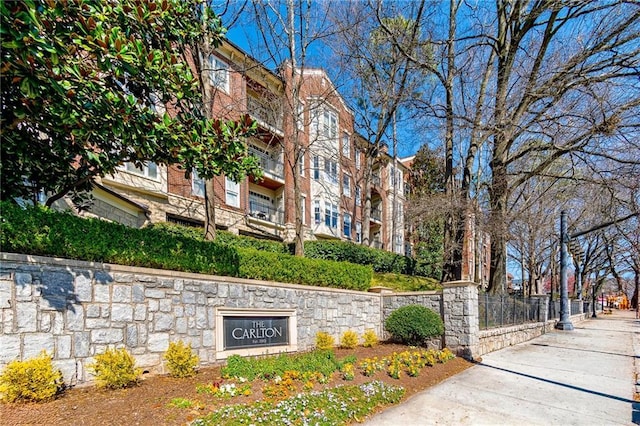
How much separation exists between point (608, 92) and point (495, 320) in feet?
24.6

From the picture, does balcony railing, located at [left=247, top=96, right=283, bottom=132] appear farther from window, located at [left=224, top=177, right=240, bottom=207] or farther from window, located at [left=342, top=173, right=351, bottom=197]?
window, located at [left=342, top=173, right=351, bottom=197]

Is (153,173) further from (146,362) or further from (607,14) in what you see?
(607,14)

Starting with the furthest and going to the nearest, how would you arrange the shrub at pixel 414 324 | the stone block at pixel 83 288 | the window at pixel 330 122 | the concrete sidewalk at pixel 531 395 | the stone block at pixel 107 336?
the window at pixel 330 122 < the shrub at pixel 414 324 < the stone block at pixel 107 336 < the stone block at pixel 83 288 < the concrete sidewalk at pixel 531 395

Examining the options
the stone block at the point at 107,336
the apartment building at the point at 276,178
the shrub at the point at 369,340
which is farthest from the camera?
the apartment building at the point at 276,178

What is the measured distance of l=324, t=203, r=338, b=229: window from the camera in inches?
953

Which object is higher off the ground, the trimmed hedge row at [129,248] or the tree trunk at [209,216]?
the tree trunk at [209,216]

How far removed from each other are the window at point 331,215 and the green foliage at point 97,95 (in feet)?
59.4

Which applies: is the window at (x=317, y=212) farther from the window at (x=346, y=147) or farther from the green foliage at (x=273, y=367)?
the green foliage at (x=273, y=367)

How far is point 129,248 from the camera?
597cm

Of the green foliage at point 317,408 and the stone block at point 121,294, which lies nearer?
the green foliage at point 317,408

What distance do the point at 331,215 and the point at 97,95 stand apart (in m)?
20.7

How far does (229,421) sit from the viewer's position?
4078 mm

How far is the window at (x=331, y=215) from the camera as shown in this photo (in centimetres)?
2422

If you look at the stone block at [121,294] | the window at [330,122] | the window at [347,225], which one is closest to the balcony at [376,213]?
the window at [347,225]
